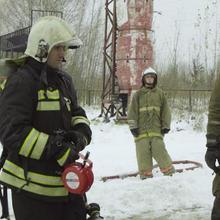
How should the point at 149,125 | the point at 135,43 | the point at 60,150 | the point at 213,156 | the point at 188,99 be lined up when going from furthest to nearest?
the point at 188,99, the point at 135,43, the point at 149,125, the point at 213,156, the point at 60,150

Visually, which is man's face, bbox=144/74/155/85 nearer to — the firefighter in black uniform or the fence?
the firefighter in black uniform

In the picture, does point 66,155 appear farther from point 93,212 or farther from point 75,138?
point 93,212

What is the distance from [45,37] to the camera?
2.96m

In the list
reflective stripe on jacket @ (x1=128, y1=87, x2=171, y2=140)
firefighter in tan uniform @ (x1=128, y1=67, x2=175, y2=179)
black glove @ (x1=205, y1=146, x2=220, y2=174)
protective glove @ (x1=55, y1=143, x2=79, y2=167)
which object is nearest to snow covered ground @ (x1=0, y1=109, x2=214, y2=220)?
firefighter in tan uniform @ (x1=128, y1=67, x2=175, y2=179)

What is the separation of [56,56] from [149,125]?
464 cm

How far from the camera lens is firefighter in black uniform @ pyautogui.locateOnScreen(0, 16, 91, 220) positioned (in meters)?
2.80

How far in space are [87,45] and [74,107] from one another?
2194 centimetres

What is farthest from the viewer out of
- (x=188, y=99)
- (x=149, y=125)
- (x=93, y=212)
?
(x=188, y=99)

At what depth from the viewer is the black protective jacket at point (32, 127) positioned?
9.18ft

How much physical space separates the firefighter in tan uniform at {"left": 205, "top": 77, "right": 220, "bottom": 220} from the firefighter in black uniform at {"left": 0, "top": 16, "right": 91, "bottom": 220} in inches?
46.0

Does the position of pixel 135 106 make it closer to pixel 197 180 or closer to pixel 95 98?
pixel 197 180

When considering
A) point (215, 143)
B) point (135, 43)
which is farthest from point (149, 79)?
point (135, 43)

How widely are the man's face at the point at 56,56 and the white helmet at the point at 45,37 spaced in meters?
0.04

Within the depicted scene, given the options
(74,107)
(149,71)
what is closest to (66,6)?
(149,71)
